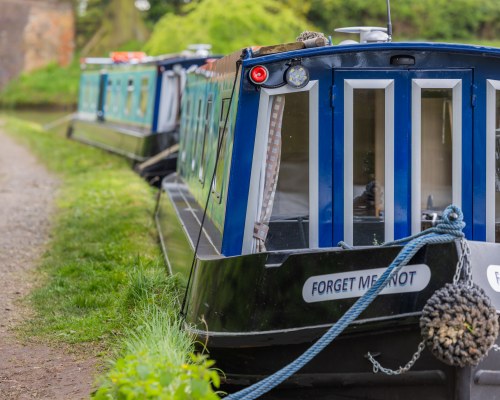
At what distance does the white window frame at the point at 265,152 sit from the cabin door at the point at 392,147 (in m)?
0.12

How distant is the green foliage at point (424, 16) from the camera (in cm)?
3641

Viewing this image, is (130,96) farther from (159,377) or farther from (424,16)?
(424,16)

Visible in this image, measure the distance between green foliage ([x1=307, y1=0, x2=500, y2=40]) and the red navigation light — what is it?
30.1 m

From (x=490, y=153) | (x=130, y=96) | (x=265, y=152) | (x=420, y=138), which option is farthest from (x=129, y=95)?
(x=490, y=153)

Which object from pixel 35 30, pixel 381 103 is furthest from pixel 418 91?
pixel 35 30

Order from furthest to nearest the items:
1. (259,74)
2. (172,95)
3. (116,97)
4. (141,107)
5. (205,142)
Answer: (116,97)
(141,107)
(172,95)
(205,142)
(259,74)

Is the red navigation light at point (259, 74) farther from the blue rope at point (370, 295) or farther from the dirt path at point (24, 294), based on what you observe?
the dirt path at point (24, 294)

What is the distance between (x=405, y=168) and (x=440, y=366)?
1.34 meters

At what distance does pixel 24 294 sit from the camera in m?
8.83

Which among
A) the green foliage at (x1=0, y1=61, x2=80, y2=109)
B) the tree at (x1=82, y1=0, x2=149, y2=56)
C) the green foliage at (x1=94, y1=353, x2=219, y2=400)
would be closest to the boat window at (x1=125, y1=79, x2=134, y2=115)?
the green foliage at (x1=94, y1=353, x2=219, y2=400)

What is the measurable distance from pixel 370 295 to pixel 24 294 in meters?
4.36

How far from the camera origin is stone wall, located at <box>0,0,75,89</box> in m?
46.9

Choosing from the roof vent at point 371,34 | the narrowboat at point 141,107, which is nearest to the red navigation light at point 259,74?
the roof vent at point 371,34

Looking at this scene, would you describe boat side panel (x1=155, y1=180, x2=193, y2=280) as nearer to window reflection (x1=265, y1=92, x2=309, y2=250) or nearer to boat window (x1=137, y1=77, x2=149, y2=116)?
window reflection (x1=265, y1=92, x2=309, y2=250)
